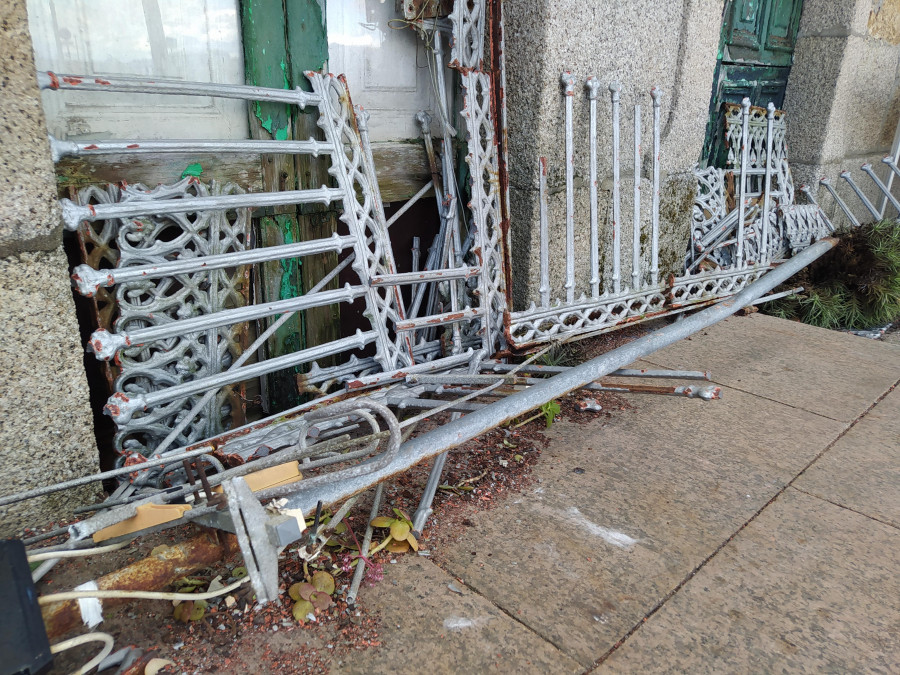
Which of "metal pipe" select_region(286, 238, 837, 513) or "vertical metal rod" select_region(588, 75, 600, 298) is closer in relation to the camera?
"metal pipe" select_region(286, 238, 837, 513)

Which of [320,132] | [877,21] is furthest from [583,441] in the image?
[877,21]

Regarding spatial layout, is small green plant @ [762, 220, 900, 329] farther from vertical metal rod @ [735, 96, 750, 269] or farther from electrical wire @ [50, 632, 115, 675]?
electrical wire @ [50, 632, 115, 675]

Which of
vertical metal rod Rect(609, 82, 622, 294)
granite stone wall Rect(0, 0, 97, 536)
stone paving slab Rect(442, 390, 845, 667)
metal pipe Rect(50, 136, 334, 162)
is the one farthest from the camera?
vertical metal rod Rect(609, 82, 622, 294)

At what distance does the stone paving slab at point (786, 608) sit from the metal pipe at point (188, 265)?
1.83 m

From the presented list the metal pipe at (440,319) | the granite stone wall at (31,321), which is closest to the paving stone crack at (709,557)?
the metal pipe at (440,319)

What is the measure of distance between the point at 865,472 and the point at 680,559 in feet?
3.76

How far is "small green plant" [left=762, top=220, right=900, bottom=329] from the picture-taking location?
Answer: 185 inches

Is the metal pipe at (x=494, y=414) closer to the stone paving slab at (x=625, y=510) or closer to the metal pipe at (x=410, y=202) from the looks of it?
the stone paving slab at (x=625, y=510)

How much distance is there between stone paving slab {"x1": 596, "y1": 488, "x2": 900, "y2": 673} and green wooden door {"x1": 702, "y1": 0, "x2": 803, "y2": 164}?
362 cm

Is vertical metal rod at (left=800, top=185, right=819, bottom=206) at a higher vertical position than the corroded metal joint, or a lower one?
higher

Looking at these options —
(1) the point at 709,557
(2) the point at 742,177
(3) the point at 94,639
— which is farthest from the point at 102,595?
(2) the point at 742,177

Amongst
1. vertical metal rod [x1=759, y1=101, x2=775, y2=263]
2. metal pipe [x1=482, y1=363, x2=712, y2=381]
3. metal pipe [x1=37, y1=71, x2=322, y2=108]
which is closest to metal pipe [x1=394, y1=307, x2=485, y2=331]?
metal pipe [x1=482, y1=363, x2=712, y2=381]

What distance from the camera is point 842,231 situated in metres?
5.22

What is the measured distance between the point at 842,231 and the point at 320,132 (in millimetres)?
4607
